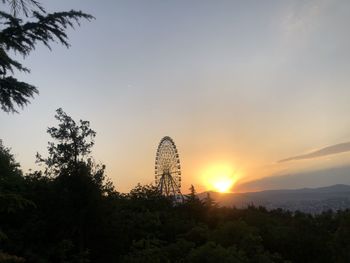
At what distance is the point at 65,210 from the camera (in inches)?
1177

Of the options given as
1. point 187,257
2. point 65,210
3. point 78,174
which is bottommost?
point 187,257

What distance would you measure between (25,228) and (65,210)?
8.62ft

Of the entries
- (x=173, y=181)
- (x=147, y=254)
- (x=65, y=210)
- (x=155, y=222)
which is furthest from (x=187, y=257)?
(x=173, y=181)

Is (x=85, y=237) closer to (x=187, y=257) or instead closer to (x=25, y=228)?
(x=25, y=228)

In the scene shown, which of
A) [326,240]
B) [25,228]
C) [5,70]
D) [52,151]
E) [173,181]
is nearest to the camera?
[5,70]

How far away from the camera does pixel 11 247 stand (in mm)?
26109

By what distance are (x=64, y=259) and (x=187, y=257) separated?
7091 millimetres

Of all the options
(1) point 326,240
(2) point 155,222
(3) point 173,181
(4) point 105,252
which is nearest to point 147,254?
(4) point 105,252

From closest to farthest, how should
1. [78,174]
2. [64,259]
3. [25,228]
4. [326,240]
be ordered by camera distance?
[64,259] < [25,228] < [78,174] < [326,240]

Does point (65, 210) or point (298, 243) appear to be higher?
point (65, 210)

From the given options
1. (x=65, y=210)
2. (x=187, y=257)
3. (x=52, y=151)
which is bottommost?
(x=187, y=257)

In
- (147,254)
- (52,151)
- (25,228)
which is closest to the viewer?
(147,254)

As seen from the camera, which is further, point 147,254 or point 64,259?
point 64,259

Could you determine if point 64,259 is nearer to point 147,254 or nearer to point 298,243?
point 147,254
